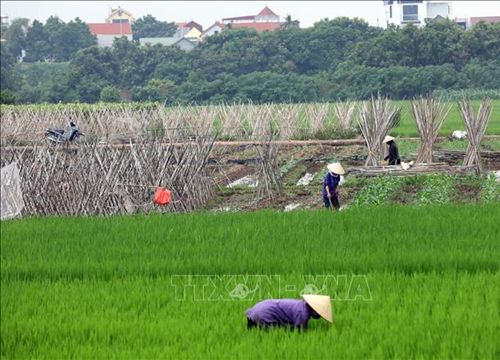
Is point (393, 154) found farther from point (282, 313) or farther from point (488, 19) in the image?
point (488, 19)

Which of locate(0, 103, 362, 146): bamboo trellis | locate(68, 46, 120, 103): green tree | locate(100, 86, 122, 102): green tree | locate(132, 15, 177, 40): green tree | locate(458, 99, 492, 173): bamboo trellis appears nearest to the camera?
Result: locate(458, 99, 492, 173): bamboo trellis

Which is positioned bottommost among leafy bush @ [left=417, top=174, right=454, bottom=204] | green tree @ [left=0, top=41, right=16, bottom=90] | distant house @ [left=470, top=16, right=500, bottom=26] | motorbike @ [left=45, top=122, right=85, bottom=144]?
leafy bush @ [left=417, top=174, right=454, bottom=204]

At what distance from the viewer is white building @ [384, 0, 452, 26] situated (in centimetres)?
3819

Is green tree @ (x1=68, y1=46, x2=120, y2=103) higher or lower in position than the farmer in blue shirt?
higher

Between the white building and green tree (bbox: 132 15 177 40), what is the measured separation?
18717 millimetres

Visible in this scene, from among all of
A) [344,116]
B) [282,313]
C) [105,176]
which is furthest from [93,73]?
[282,313]

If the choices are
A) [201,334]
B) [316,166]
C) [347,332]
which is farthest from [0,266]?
[316,166]

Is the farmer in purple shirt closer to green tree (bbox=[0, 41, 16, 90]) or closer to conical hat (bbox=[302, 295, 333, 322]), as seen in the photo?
conical hat (bbox=[302, 295, 333, 322])

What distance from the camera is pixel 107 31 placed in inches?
1972

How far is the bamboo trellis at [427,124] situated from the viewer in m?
16.0

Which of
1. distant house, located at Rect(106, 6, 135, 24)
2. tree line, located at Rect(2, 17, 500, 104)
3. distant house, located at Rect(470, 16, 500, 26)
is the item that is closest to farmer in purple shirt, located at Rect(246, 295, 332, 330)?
distant house, located at Rect(470, 16, 500, 26)

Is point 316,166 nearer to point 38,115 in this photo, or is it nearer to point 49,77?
point 38,115

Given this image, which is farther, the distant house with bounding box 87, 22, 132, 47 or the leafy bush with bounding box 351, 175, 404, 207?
the distant house with bounding box 87, 22, 132, 47

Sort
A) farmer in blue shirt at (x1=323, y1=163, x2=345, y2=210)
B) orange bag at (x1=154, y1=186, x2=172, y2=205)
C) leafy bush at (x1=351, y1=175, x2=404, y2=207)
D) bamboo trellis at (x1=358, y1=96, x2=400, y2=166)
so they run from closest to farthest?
farmer in blue shirt at (x1=323, y1=163, x2=345, y2=210)
orange bag at (x1=154, y1=186, x2=172, y2=205)
leafy bush at (x1=351, y1=175, x2=404, y2=207)
bamboo trellis at (x1=358, y1=96, x2=400, y2=166)
